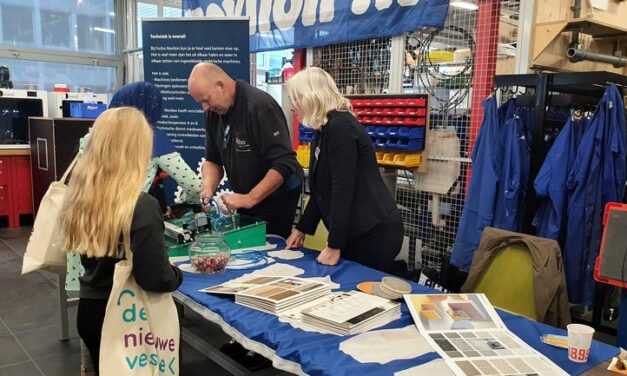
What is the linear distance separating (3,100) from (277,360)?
230 inches

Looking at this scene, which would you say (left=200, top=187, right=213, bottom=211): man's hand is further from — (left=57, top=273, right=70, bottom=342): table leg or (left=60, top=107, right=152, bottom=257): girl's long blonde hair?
(left=57, top=273, right=70, bottom=342): table leg

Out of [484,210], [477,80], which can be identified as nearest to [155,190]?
[484,210]

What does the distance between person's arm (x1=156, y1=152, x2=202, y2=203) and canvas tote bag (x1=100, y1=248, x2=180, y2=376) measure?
96 centimetres

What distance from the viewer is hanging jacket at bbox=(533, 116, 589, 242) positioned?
279cm

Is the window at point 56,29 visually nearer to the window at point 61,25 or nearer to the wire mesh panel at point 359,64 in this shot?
the window at point 61,25

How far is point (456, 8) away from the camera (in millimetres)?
3613

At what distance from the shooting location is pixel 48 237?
6.15ft

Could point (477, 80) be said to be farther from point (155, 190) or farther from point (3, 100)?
point (3, 100)


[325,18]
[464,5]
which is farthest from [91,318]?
[325,18]

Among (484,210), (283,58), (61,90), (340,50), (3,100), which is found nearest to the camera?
(484,210)

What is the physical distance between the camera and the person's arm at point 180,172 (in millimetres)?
2402

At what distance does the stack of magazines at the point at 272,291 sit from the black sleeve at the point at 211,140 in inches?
43.6

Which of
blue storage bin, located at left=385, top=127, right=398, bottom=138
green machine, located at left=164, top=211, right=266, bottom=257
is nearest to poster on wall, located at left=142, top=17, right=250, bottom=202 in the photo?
blue storage bin, located at left=385, top=127, right=398, bottom=138

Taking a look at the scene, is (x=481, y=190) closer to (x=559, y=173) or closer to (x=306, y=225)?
(x=559, y=173)
